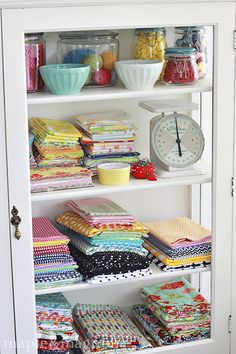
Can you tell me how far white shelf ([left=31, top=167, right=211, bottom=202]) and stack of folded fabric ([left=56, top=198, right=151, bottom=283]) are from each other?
0.12 meters

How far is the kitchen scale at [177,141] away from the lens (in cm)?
285

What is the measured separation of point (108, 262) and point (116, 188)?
Result: 10.6 inches

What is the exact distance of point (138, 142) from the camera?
301 centimetres

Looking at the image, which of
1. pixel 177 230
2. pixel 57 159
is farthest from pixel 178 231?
pixel 57 159

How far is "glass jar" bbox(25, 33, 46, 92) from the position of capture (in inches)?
104

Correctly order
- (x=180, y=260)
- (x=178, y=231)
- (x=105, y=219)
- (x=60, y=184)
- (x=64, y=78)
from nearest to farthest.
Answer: (x=64, y=78) < (x=60, y=184) < (x=105, y=219) < (x=180, y=260) < (x=178, y=231)

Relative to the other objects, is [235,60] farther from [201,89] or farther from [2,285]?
[2,285]

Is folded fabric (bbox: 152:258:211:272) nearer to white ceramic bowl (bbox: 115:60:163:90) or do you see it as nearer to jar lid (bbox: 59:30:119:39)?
white ceramic bowl (bbox: 115:60:163:90)

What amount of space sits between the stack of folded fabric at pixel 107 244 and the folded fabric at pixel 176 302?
0.66 ft

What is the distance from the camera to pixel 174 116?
286 centimetres

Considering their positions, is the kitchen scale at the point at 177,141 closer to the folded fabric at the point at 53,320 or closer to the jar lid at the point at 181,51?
the jar lid at the point at 181,51

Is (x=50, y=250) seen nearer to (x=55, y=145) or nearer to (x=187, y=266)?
(x=55, y=145)

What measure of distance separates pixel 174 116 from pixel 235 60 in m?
0.30

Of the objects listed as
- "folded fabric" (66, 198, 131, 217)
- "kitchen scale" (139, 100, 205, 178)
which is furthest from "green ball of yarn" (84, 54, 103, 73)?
"folded fabric" (66, 198, 131, 217)
